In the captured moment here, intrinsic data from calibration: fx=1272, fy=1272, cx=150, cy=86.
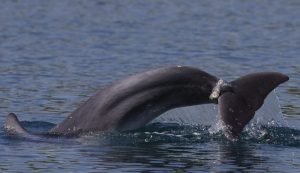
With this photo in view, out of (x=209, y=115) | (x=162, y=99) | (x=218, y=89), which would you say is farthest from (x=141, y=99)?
(x=209, y=115)

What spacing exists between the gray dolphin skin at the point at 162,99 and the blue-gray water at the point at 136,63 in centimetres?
33

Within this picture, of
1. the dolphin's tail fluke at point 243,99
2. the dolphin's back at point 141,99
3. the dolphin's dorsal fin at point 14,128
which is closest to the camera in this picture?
the dolphin's tail fluke at point 243,99

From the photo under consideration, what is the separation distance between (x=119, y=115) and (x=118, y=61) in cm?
1272

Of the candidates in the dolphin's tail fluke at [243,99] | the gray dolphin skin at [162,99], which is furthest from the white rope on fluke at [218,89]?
the dolphin's tail fluke at [243,99]

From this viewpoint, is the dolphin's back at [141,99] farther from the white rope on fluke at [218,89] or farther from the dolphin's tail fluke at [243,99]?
the dolphin's tail fluke at [243,99]

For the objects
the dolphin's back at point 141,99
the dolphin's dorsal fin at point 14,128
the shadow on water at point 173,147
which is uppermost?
the dolphin's back at point 141,99

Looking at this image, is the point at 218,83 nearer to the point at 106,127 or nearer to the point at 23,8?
the point at 106,127

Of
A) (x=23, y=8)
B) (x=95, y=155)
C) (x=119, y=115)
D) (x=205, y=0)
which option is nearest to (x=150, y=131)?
(x=119, y=115)

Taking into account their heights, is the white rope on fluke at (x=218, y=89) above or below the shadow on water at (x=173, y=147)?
above

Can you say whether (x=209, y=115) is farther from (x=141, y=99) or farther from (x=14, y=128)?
(x=14, y=128)

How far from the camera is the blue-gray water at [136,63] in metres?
21.1

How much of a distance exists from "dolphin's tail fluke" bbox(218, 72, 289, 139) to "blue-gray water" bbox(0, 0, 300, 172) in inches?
21.4

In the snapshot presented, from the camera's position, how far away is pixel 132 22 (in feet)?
155

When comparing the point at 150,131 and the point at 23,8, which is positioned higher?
the point at 23,8
